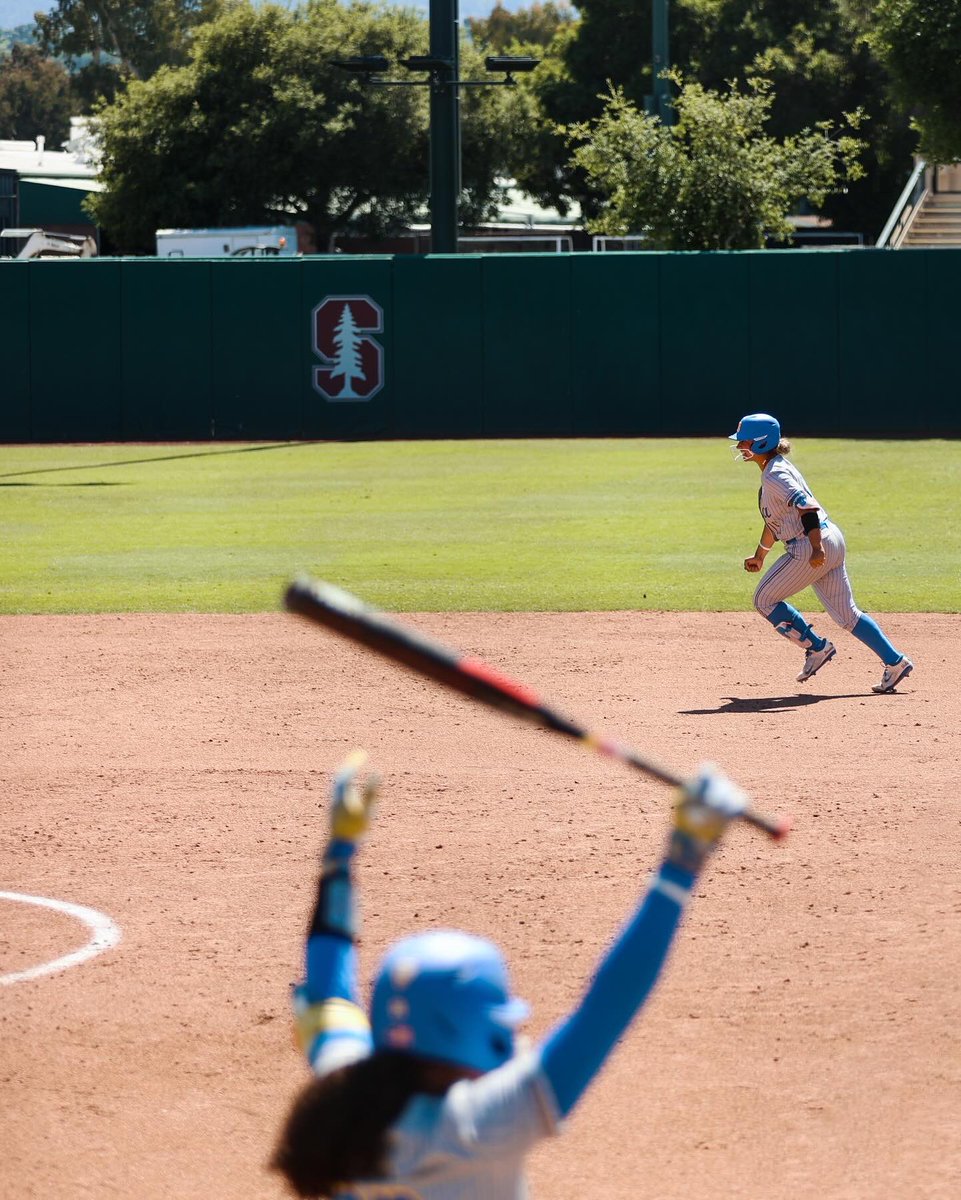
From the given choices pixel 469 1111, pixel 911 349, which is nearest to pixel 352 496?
pixel 911 349

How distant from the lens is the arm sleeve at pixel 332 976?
3062mm

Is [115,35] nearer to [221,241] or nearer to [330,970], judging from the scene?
[221,241]

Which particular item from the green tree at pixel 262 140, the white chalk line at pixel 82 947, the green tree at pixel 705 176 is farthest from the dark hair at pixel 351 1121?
the green tree at pixel 262 140

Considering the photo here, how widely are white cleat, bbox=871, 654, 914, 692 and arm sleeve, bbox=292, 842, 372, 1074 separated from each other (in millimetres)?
8616

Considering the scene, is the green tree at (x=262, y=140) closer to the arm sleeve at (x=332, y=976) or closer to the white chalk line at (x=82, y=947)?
the white chalk line at (x=82, y=947)

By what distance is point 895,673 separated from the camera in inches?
449

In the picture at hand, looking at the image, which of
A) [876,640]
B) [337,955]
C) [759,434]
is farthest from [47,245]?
[337,955]

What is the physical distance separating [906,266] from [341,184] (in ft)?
97.5

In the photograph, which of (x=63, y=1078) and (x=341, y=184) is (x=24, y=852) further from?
(x=341, y=184)

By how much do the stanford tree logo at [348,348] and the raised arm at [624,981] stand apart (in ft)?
93.7

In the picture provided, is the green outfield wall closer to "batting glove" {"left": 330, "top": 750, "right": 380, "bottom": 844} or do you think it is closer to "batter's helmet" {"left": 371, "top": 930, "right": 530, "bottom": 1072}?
"batting glove" {"left": 330, "top": 750, "right": 380, "bottom": 844}

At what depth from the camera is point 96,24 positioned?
89.3 meters

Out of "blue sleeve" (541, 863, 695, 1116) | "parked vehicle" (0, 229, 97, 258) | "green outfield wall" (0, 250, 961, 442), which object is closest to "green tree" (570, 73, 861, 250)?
"green outfield wall" (0, 250, 961, 442)

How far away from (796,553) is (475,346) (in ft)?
65.3
